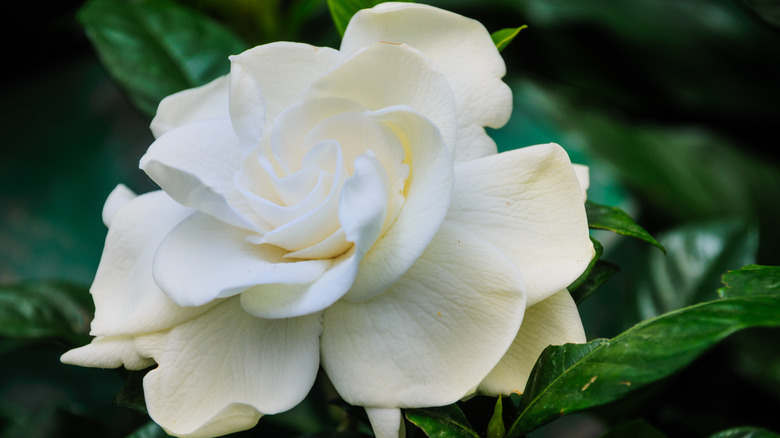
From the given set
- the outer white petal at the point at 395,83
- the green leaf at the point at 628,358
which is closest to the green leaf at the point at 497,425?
the green leaf at the point at 628,358

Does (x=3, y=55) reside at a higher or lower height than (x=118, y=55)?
lower

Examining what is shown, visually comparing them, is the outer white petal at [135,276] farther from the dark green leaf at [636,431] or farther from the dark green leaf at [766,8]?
the dark green leaf at [766,8]

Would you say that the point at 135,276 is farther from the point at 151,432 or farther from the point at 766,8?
the point at 766,8

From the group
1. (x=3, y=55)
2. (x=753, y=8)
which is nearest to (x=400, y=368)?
(x=753, y=8)

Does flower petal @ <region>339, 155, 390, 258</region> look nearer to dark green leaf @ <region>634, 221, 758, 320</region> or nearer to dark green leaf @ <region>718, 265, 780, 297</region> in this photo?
dark green leaf @ <region>718, 265, 780, 297</region>

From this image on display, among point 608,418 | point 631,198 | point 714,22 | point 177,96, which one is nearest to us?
point 177,96

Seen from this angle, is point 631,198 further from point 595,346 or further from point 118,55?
point 118,55

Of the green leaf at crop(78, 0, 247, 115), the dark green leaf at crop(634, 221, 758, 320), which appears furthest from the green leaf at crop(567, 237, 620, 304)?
the green leaf at crop(78, 0, 247, 115)
